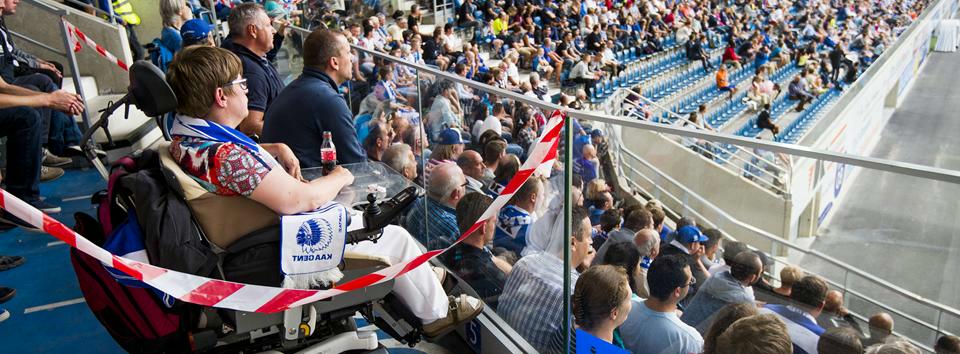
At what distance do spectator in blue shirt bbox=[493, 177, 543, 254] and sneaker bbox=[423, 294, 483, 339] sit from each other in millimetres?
239

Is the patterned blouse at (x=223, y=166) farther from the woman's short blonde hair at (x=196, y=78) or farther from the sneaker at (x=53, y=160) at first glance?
the sneaker at (x=53, y=160)

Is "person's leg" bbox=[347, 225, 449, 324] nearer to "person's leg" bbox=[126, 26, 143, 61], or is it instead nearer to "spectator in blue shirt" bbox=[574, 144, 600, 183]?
"spectator in blue shirt" bbox=[574, 144, 600, 183]

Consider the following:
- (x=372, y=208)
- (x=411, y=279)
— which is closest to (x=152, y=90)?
(x=372, y=208)

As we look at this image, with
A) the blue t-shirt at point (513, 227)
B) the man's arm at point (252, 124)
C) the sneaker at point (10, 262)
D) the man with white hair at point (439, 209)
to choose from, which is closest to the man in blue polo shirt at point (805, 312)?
the blue t-shirt at point (513, 227)

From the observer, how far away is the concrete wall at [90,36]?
20.9 ft

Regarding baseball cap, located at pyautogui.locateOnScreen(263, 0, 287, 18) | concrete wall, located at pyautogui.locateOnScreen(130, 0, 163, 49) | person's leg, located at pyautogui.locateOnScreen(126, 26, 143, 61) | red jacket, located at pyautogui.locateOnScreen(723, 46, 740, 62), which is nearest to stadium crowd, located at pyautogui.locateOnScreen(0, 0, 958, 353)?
person's leg, located at pyautogui.locateOnScreen(126, 26, 143, 61)

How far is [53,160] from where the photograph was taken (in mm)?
5297

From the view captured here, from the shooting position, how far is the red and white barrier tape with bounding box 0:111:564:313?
69.8 inches

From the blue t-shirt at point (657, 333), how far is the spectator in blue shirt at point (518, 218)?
0.53 metres

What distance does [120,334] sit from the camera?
201 centimetres

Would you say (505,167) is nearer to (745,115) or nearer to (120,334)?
(120,334)

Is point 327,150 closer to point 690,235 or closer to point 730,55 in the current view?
point 690,235

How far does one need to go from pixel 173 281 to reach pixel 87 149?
3.28ft

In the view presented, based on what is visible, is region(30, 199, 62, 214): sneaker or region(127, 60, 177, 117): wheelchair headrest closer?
region(127, 60, 177, 117): wheelchair headrest
